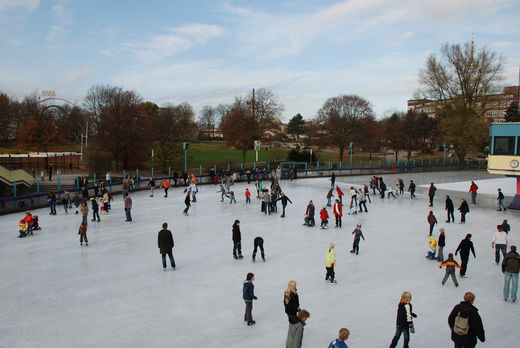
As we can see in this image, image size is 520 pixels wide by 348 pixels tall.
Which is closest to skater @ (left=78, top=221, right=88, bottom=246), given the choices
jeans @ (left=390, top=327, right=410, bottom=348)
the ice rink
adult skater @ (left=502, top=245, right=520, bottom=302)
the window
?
the ice rink

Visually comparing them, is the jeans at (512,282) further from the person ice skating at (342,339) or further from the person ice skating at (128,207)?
the person ice skating at (128,207)

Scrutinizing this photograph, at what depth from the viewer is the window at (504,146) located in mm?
21422

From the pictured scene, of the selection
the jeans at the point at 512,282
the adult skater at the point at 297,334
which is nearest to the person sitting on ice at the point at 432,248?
the jeans at the point at 512,282

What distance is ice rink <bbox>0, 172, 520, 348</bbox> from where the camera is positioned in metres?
7.43

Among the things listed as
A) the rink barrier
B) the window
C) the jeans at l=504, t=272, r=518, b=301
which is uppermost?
the window

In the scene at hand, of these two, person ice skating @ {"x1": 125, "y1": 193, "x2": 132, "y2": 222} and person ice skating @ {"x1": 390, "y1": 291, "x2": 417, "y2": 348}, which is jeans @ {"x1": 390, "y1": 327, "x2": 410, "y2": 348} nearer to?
person ice skating @ {"x1": 390, "y1": 291, "x2": 417, "y2": 348}

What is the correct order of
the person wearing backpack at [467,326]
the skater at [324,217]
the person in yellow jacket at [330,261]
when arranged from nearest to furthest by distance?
1. the person wearing backpack at [467,326]
2. the person in yellow jacket at [330,261]
3. the skater at [324,217]

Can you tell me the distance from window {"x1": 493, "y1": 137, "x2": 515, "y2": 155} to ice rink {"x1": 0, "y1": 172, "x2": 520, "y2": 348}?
5.73 meters

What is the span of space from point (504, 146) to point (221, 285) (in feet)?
63.9

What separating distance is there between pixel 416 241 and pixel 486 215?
7712mm

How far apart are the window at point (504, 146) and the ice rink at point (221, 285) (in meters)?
5.73

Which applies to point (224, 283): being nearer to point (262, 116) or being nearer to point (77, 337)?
point (77, 337)

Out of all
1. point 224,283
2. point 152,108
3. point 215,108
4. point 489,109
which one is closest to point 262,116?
point 489,109

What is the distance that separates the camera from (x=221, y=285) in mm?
9930
